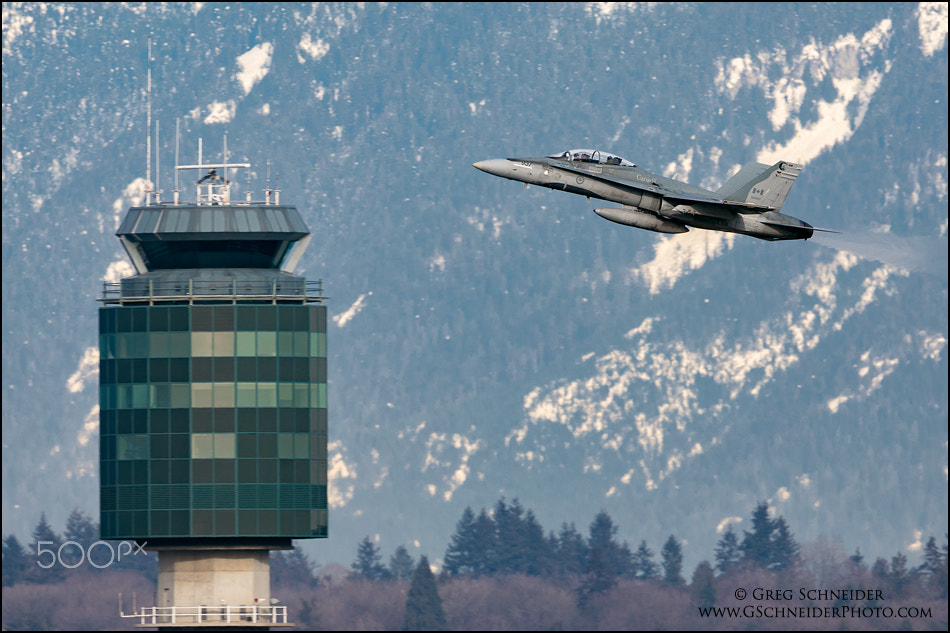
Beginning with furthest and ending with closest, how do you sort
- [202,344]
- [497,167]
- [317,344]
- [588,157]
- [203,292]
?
1. [317,344]
2. [203,292]
3. [202,344]
4. [588,157]
5. [497,167]

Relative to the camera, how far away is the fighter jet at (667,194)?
333 feet

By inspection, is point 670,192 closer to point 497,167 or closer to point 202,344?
point 497,167

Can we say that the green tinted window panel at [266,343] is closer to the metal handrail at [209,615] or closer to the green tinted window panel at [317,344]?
the green tinted window panel at [317,344]

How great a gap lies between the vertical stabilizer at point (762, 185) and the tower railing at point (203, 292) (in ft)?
111

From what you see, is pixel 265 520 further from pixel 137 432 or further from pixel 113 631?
pixel 113 631

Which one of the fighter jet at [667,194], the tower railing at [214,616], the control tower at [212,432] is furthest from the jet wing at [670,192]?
the tower railing at [214,616]

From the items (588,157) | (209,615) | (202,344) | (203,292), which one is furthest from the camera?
(203,292)

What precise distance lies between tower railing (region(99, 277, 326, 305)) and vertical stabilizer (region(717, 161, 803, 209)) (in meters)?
33.7

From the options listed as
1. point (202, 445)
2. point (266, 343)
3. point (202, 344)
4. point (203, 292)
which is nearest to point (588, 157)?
point (266, 343)

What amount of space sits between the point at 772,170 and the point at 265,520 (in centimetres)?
4032

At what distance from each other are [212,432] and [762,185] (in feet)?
131

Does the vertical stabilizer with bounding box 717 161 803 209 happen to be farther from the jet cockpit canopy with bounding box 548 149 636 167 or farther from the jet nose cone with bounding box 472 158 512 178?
the jet nose cone with bounding box 472 158 512 178

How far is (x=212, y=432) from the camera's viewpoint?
5030 inches

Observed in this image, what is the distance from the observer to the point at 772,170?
340 feet
